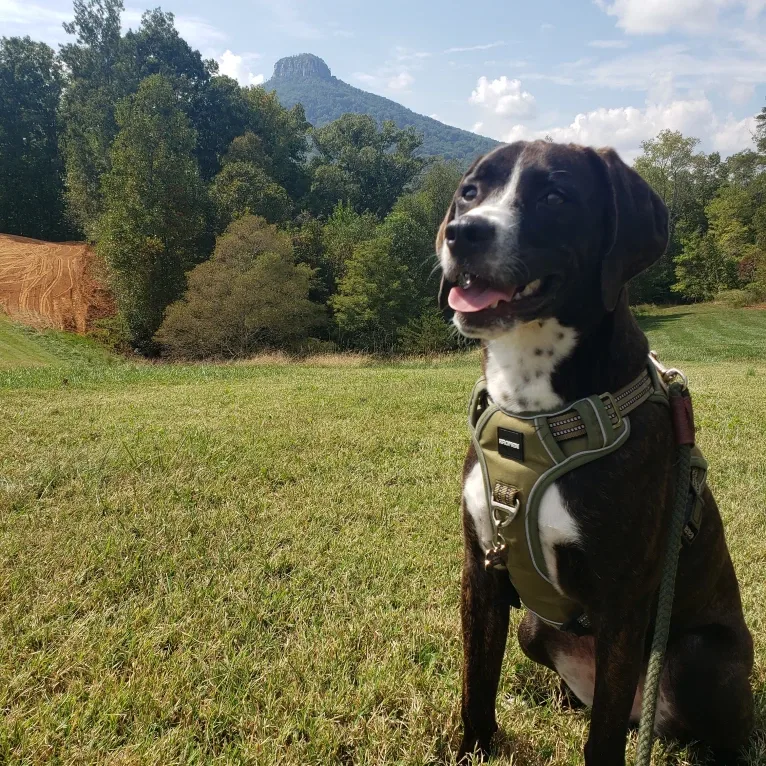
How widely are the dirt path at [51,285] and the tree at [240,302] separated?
526cm

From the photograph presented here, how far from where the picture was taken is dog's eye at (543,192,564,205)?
6.07 feet

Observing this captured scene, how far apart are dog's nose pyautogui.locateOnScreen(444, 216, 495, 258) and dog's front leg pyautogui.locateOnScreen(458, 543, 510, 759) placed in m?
1.00

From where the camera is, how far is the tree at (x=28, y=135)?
39750 mm

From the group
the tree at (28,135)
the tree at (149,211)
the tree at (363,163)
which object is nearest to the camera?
the tree at (149,211)

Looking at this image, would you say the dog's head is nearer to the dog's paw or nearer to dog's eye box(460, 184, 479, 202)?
dog's eye box(460, 184, 479, 202)

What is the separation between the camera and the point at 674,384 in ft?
6.12

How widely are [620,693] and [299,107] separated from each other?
61014mm

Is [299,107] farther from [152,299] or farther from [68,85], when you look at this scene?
[152,299]

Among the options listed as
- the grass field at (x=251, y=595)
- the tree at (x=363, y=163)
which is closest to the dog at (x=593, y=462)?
the grass field at (x=251, y=595)

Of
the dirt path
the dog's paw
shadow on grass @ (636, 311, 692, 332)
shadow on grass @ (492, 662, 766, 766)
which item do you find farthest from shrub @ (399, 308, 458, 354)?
the dog's paw

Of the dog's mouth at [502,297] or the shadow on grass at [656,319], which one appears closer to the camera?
the dog's mouth at [502,297]

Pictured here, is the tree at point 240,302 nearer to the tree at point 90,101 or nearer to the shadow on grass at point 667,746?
the tree at point 90,101

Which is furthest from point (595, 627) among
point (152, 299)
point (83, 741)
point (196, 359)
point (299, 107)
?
point (299, 107)

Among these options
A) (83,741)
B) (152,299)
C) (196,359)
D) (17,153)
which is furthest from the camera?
(17,153)
